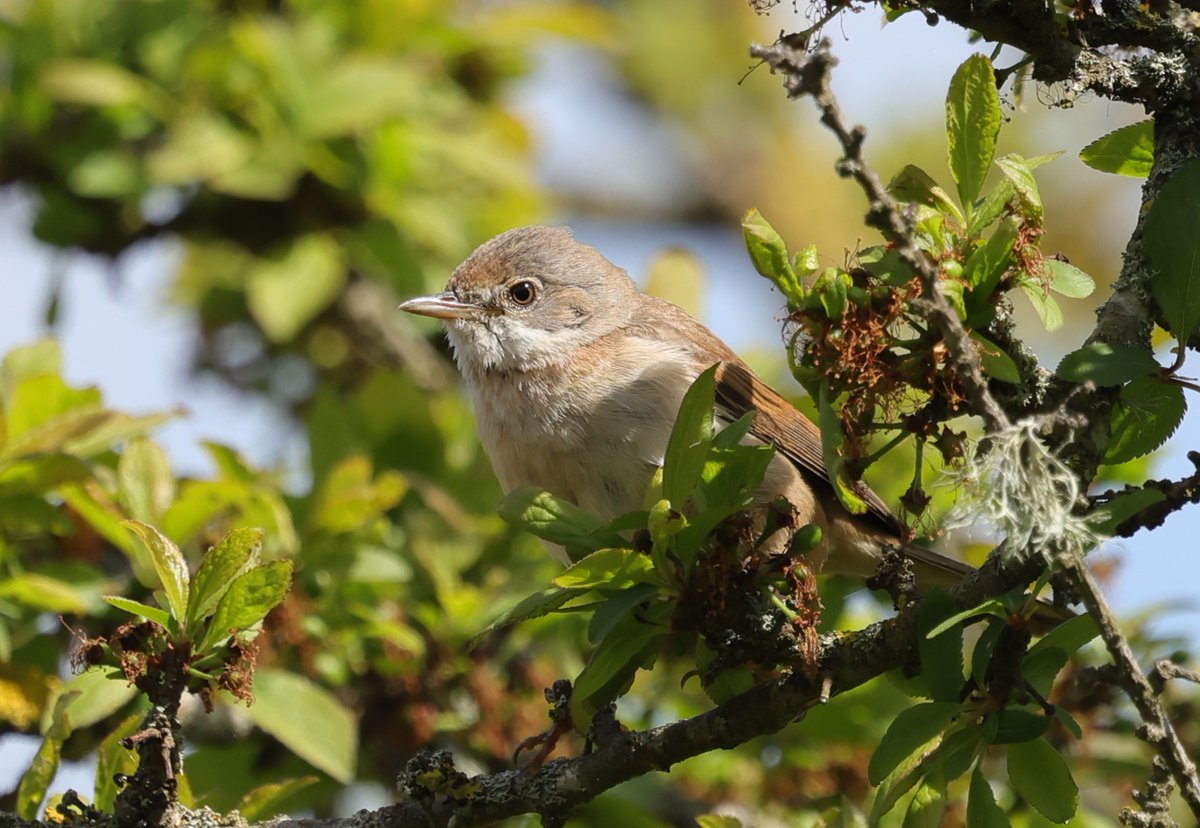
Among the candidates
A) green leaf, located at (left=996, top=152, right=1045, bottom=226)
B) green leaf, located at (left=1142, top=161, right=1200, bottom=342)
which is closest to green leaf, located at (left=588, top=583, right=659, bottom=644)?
green leaf, located at (left=996, top=152, right=1045, bottom=226)

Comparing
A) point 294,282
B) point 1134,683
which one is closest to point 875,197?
point 1134,683

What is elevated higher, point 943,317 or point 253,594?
point 943,317

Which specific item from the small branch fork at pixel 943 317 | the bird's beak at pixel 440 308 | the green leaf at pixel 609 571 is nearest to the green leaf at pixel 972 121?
the small branch fork at pixel 943 317

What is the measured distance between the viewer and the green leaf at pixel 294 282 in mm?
5309

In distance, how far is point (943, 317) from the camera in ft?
7.36

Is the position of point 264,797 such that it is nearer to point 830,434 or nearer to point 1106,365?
point 830,434

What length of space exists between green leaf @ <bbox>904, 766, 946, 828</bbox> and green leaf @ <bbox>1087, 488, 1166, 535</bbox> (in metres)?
0.62

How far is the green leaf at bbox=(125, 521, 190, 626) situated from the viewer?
2773 mm

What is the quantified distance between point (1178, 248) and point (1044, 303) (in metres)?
0.26

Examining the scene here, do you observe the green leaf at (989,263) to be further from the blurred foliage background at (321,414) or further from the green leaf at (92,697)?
the green leaf at (92,697)

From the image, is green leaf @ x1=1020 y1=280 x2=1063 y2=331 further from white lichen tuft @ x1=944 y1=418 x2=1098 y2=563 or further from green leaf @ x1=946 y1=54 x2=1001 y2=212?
white lichen tuft @ x1=944 y1=418 x2=1098 y2=563

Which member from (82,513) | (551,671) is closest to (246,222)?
(82,513)

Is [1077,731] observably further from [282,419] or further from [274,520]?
[282,419]

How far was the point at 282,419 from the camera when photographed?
6.79 meters
